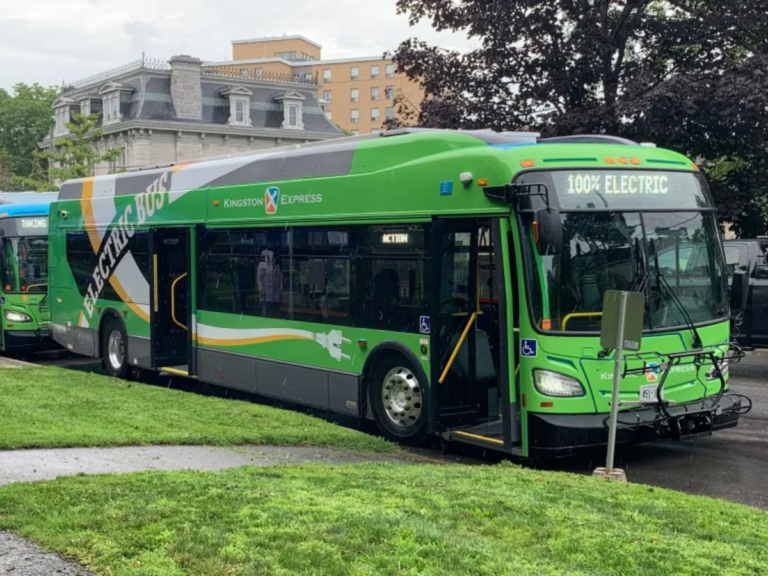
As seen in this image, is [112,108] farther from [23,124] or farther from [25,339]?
[25,339]

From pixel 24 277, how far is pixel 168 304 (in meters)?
5.44

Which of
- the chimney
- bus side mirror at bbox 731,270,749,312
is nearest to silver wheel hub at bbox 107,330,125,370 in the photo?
bus side mirror at bbox 731,270,749,312

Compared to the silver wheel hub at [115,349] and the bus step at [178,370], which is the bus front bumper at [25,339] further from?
the bus step at [178,370]

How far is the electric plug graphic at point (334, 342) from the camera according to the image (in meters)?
10.9

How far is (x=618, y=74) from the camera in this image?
2105 cm

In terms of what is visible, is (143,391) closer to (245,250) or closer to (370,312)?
(245,250)

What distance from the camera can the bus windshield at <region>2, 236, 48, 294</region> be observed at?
18.8 meters

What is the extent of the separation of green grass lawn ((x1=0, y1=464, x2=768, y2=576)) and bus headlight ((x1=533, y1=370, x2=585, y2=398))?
139 cm

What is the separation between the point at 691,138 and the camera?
2031 cm

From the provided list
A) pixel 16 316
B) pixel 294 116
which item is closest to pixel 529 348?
pixel 16 316

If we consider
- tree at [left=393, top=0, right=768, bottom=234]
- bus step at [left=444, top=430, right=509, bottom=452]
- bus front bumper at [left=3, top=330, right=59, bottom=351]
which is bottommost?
bus step at [left=444, top=430, right=509, bottom=452]

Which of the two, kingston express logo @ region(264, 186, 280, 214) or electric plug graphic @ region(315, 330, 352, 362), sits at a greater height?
kingston express logo @ region(264, 186, 280, 214)

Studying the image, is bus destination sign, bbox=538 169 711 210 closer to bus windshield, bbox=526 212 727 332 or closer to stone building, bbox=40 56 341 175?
bus windshield, bbox=526 212 727 332

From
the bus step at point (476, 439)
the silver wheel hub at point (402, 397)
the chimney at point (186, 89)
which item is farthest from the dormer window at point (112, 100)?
the bus step at point (476, 439)
